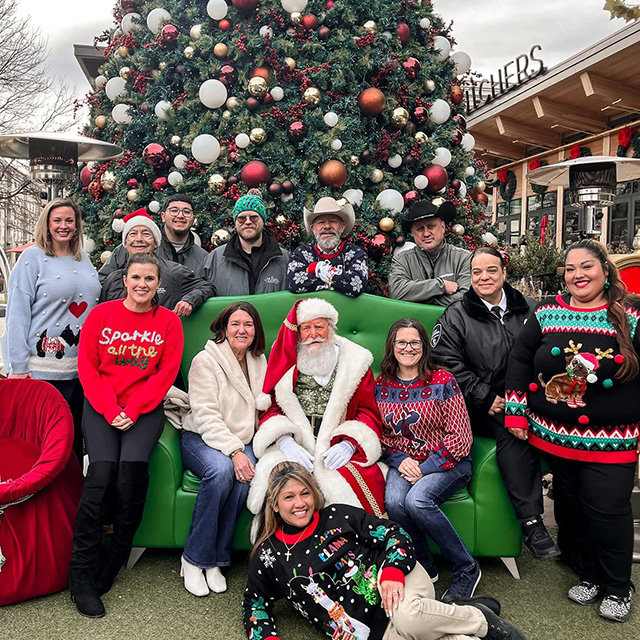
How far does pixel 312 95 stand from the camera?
16.1 ft

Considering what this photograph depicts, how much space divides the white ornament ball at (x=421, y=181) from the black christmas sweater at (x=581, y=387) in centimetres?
259

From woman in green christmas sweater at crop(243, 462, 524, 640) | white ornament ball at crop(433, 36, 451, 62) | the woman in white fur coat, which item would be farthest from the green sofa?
white ornament ball at crop(433, 36, 451, 62)

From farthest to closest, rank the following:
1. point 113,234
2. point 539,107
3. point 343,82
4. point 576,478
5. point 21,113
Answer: point 21,113 → point 539,107 → point 113,234 → point 343,82 → point 576,478

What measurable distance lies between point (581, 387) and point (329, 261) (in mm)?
1817

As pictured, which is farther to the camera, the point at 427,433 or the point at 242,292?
the point at 242,292

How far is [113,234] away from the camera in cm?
550

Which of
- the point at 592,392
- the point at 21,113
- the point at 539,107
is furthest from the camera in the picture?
the point at 21,113

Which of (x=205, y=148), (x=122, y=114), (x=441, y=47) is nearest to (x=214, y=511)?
(x=205, y=148)

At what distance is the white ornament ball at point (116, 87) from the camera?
550cm

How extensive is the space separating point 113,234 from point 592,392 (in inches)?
171

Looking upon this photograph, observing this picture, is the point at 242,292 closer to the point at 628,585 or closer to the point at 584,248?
the point at 584,248

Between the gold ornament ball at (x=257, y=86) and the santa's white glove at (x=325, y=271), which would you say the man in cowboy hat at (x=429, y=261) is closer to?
the santa's white glove at (x=325, y=271)

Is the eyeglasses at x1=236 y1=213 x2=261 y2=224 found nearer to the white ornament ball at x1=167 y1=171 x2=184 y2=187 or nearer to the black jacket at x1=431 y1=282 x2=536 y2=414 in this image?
the white ornament ball at x1=167 y1=171 x2=184 y2=187

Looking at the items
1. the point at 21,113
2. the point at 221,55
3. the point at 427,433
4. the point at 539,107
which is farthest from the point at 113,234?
the point at 21,113
